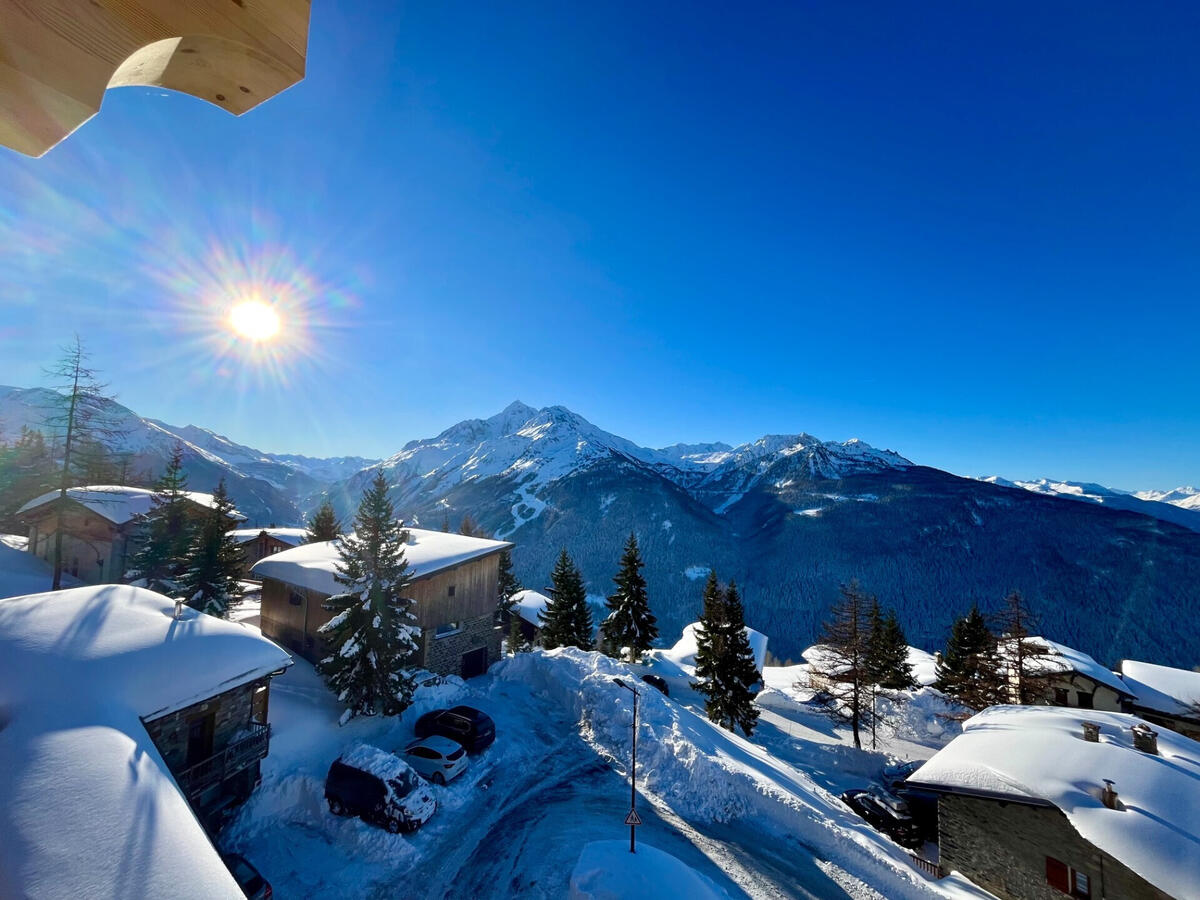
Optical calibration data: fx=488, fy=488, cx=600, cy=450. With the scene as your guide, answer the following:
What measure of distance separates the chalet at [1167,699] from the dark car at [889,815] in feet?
87.0

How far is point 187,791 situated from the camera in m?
12.8

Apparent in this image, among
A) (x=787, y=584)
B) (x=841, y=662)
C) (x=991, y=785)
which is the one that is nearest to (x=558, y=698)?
(x=991, y=785)

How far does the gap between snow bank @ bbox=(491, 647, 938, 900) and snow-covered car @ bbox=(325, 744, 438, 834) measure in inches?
318

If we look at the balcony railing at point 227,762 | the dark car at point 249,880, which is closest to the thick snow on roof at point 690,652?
the balcony railing at point 227,762

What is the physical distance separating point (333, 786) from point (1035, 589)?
19397 cm

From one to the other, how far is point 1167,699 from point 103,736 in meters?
58.0

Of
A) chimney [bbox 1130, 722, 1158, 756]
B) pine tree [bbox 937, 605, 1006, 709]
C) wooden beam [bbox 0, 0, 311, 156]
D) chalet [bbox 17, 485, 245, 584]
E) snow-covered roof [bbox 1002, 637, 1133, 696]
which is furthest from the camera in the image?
snow-covered roof [bbox 1002, 637, 1133, 696]

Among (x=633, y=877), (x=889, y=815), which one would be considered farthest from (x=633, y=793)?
(x=889, y=815)

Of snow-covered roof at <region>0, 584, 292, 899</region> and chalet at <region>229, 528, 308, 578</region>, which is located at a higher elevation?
snow-covered roof at <region>0, 584, 292, 899</region>

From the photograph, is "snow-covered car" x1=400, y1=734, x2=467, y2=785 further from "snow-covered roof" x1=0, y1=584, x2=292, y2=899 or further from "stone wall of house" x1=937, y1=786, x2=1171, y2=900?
"stone wall of house" x1=937, y1=786, x2=1171, y2=900

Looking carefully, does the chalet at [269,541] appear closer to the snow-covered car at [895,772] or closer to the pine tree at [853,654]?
the pine tree at [853,654]

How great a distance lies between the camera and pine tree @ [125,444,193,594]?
26547 mm

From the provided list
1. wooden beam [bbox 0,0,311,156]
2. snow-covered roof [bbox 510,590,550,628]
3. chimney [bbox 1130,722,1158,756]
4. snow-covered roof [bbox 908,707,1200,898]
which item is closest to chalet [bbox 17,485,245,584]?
snow-covered roof [bbox 510,590,550,628]

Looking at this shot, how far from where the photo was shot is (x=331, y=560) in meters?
26.5
